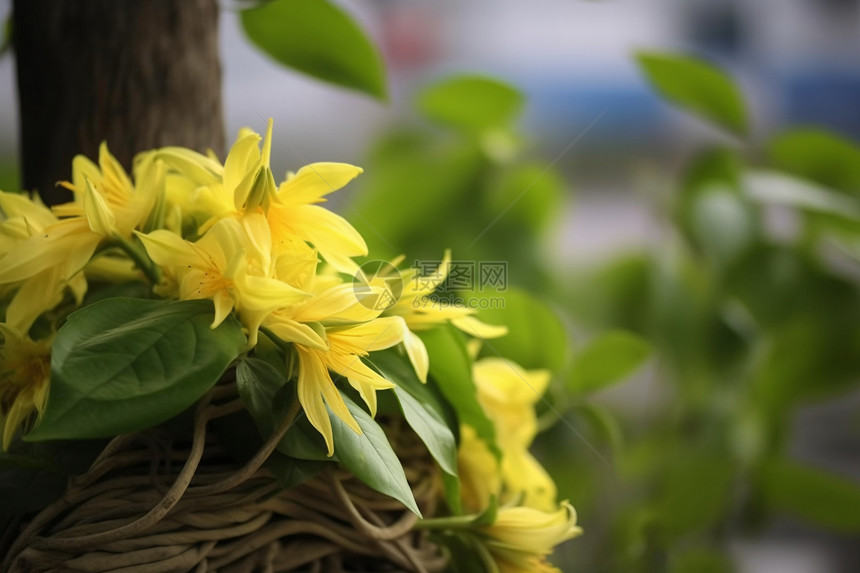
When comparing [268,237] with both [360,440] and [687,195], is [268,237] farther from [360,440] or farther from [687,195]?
[687,195]

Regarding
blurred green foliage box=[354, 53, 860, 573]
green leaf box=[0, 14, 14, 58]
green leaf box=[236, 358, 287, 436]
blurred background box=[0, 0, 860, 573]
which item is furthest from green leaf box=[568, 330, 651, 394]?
green leaf box=[0, 14, 14, 58]

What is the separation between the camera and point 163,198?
0.92 feet

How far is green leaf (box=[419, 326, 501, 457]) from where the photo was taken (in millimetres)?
299

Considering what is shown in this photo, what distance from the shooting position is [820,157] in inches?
28.6

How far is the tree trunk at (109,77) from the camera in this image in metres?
0.35

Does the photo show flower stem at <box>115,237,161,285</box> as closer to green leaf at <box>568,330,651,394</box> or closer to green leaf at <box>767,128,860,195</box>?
green leaf at <box>568,330,651,394</box>

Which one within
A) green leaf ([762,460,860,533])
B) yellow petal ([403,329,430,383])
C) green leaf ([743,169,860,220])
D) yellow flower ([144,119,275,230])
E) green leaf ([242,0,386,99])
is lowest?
green leaf ([762,460,860,533])

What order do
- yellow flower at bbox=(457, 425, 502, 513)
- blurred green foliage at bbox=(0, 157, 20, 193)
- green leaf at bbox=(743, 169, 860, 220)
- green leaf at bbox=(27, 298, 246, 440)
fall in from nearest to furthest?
green leaf at bbox=(27, 298, 246, 440) < yellow flower at bbox=(457, 425, 502, 513) < blurred green foliage at bbox=(0, 157, 20, 193) < green leaf at bbox=(743, 169, 860, 220)

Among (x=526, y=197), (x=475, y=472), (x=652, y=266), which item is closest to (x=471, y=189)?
(x=526, y=197)

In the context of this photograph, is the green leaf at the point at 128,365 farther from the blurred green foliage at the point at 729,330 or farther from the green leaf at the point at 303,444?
the blurred green foliage at the point at 729,330

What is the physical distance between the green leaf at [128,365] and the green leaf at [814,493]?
55 centimetres

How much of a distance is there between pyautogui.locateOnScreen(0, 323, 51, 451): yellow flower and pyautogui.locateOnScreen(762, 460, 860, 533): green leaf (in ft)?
1.89

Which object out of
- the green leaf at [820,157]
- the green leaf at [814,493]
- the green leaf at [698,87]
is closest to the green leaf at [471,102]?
the green leaf at [698,87]

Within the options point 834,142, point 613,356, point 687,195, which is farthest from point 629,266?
point 613,356
